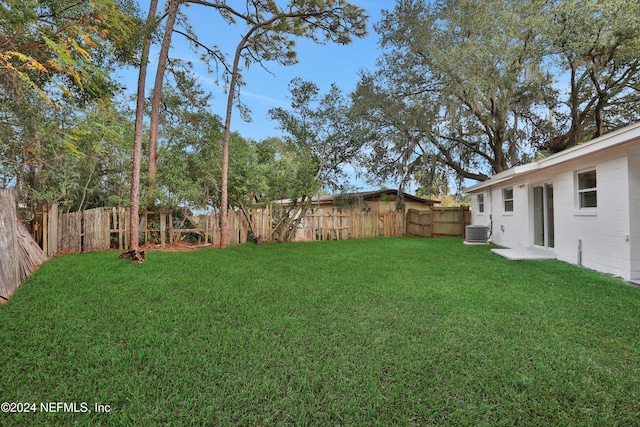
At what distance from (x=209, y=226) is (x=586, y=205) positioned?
9.93 m

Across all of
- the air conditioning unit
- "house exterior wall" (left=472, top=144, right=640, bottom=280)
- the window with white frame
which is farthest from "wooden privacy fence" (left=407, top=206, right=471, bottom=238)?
the window with white frame

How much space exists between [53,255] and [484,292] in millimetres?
9308

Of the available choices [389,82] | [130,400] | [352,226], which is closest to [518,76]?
[389,82]

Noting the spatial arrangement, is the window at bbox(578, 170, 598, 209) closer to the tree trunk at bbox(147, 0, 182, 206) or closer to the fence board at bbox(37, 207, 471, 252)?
the fence board at bbox(37, 207, 471, 252)

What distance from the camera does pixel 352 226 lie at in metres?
13.9

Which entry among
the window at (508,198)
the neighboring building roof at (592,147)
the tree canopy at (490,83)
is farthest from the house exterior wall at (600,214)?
the tree canopy at (490,83)

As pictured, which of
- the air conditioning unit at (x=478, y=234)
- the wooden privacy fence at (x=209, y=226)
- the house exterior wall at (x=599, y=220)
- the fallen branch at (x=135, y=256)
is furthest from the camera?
the air conditioning unit at (x=478, y=234)

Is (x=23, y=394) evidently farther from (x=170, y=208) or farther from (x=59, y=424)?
(x=170, y=208)

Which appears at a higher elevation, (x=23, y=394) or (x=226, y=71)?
(x=226, y=71)

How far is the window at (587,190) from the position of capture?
6004 mm

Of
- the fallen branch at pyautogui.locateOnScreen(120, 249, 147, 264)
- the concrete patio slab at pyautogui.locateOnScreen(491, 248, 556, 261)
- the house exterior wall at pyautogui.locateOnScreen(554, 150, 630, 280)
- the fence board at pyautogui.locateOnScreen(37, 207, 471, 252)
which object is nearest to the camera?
the house exterior wall at pyautogui.locateOnScreen(554, 150, 630, 280)

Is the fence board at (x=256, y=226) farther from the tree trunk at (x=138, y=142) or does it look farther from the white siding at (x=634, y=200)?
the white siding at (x=634, y=200)

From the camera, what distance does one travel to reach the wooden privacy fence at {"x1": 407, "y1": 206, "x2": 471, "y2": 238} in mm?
14741

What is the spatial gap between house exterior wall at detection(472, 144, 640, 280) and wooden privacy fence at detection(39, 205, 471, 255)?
6.23 m
